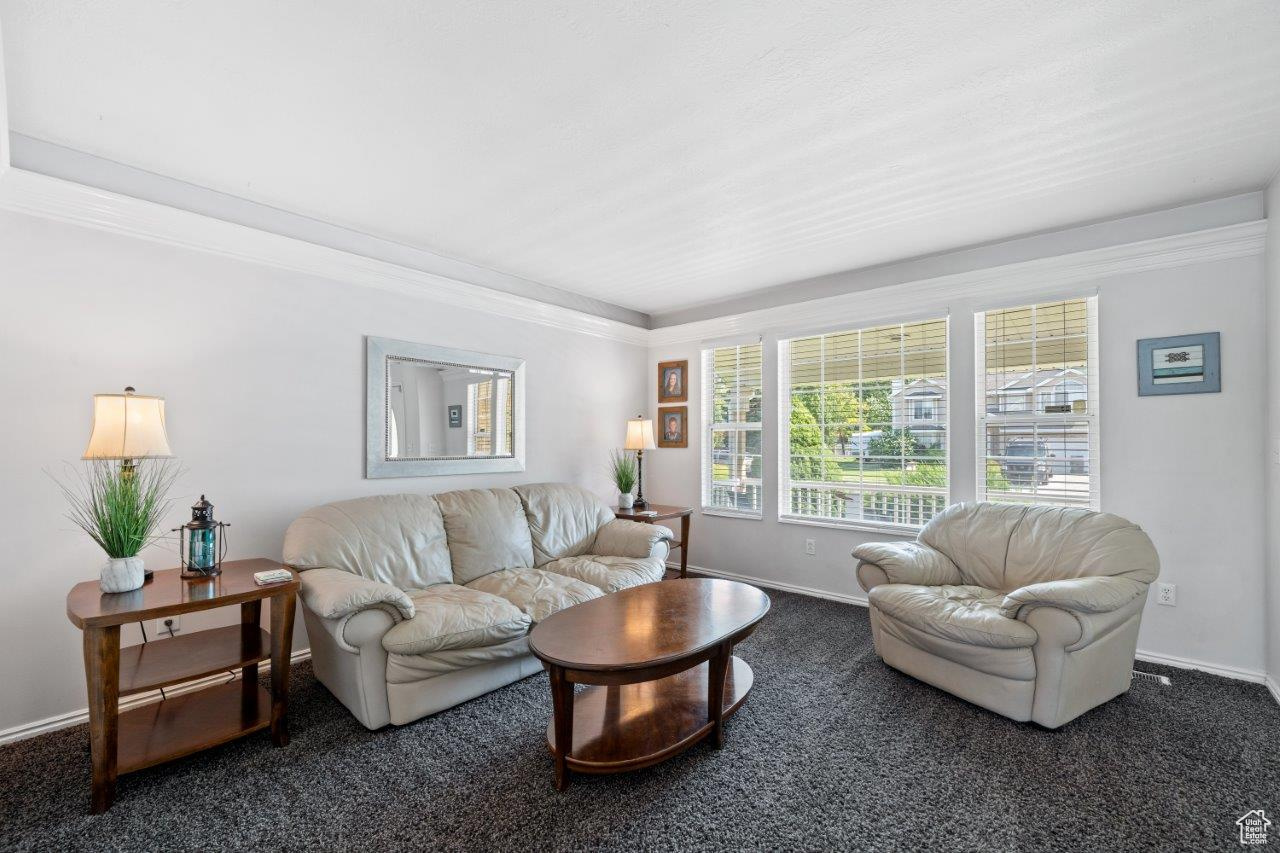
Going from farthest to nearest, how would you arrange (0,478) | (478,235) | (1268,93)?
(478,235)
(0,478)
(1268,93)

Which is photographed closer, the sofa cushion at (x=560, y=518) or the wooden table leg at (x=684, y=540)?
the sofa cushion at (x=560, y=518)

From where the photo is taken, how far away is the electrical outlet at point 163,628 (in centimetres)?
269

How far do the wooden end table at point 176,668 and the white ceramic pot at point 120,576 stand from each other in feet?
0.09

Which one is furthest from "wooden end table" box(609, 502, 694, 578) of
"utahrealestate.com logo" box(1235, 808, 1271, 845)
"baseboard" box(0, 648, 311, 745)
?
"utahrealestate.com logo" box(1235, 808, 1271, 845)

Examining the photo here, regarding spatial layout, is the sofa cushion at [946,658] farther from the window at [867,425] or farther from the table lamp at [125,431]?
the table lamp at [125,431]

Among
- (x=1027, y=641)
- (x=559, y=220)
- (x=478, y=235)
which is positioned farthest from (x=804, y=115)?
(x=1027, y=641)

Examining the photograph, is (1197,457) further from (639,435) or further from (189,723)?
(189,723)

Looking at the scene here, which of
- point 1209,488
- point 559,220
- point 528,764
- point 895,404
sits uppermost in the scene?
point 559,220

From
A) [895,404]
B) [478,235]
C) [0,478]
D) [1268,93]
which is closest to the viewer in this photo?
[1268,93]

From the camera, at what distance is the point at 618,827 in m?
1.81

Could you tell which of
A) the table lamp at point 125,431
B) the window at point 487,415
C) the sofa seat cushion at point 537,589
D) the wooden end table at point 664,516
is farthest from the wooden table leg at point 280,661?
the wooden end table at point 664,516

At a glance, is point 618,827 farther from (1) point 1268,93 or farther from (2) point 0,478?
(1) point 1268,93

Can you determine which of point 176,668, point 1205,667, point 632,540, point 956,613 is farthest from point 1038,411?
point 176,668

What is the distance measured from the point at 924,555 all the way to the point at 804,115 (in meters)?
2.33
